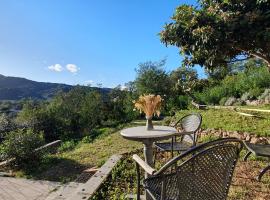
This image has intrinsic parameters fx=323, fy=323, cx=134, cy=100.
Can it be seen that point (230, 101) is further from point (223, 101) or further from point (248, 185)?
point (248, 185)

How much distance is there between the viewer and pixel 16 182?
5.36 metres

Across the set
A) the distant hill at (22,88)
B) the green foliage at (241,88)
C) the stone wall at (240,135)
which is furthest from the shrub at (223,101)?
the distant hill at (22,88)

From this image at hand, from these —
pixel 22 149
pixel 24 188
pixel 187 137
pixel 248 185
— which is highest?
pixel 187 137

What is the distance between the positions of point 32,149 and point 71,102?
→ 11934mm

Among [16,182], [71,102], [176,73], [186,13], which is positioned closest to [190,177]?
[16,182]

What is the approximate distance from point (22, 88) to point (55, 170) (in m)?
72.8

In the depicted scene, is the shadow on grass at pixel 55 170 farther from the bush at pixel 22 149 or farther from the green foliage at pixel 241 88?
the green foliage at pixel 241 88

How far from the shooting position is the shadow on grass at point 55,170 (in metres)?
5.64

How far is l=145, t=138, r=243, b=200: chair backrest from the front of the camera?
2445mm

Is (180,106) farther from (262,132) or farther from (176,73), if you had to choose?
(176,73)

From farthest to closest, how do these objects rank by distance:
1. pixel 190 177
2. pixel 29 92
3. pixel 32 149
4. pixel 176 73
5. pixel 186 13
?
1. pixel 29 92
2. pixel 176 73
3. pixel 32 149
4. pixel 186 13
5. pixel 190 177

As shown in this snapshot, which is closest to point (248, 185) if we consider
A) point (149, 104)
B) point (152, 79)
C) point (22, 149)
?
point (149, 104)

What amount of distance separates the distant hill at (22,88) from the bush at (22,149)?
62458 millimetres

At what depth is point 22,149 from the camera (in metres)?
6.41
